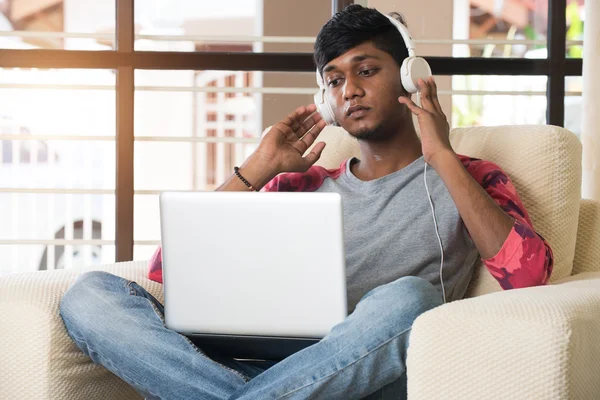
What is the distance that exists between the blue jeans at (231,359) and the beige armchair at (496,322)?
0.07m

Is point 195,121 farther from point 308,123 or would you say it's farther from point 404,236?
point 404,236

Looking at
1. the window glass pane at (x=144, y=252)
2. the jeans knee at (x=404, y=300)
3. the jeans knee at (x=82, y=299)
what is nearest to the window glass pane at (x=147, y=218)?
the window glass pane at (x=144, y=252)

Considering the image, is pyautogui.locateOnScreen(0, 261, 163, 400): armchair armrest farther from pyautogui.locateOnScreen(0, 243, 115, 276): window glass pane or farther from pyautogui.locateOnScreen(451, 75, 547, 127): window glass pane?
pyautogui.locateOnScreen(451, 75, 547, 127): window glass pane

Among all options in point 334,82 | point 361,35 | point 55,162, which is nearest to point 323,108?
point 334,82

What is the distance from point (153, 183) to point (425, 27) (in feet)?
4.87

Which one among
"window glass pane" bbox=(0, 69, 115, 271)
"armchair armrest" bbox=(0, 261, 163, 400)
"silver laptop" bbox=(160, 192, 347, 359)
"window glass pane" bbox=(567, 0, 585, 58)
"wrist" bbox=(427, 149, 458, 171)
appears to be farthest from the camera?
"window glass pane" bbox=(567, 0, 585, 58)

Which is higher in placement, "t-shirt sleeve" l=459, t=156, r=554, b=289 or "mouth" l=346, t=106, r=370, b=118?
"mouth" l=346, t=106, r=370, b=118

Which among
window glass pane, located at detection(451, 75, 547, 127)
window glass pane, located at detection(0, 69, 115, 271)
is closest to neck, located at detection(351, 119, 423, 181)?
window glass pane, located at detection(451, 75, 547, 127)

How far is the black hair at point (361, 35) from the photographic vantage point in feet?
6.82

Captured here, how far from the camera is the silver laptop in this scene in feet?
4.59

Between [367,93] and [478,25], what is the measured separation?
219cm

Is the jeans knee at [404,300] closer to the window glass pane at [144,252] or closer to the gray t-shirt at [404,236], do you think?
the gray t-shirt at [404,236]

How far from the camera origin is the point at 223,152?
14.1 ft

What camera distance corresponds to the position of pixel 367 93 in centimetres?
204
